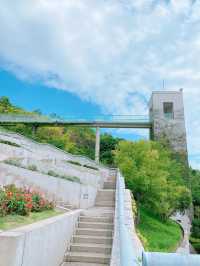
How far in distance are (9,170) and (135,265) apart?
10284mm

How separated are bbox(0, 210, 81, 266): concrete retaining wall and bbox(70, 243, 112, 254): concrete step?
24 centimetres

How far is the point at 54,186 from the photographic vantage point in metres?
11.5

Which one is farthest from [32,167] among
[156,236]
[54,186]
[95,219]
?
[156,236]

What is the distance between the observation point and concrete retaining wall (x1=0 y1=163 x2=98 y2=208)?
36.2ft

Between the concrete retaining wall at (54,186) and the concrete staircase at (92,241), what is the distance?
2.60 m

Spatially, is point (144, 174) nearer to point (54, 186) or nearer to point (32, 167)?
point (54, 186)

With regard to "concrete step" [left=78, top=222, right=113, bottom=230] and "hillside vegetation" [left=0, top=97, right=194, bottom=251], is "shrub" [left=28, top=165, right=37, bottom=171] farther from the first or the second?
"hillside vegetation" [left=0, top=97, right=194, bottom=251]

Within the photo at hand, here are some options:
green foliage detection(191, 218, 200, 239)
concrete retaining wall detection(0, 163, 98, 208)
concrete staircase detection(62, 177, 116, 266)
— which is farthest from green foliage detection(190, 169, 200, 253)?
concrete staircase detection(62, 177, 116, 266)

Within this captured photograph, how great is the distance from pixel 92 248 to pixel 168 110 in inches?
1291

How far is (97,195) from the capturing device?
1245cm

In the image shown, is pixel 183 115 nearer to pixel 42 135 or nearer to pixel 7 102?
pixel 42 135

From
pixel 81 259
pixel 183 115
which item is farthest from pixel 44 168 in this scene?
pixel 183 115

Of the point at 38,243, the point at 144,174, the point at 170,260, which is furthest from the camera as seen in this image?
the point at 144,174

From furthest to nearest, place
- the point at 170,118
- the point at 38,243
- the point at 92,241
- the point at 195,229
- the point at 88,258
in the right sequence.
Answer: the point at 170,118 < the point at 195,229 < the point at 92,241 < the point at 88,258 < the point at 38,243
